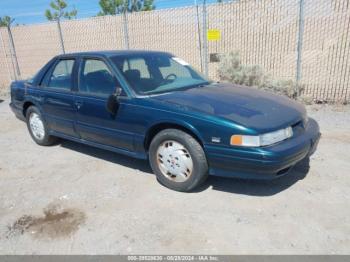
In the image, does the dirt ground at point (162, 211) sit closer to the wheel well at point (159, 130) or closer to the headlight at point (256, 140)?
the wheel well at point (159, 130)

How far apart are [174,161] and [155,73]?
54.4 inches

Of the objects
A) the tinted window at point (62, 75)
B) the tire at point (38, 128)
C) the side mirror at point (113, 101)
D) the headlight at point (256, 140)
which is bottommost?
the tire at point (38, 128)

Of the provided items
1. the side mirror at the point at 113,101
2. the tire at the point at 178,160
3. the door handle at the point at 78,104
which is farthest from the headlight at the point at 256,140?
the door handle at the point at 78,104

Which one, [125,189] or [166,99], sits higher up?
[166,99]

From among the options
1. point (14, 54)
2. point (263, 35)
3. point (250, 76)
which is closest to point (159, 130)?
point (250, 76)

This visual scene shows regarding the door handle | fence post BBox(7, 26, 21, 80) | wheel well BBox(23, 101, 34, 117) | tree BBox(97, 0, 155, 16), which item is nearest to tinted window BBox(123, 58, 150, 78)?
the door handle

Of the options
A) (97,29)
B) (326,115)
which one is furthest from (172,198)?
(97,29)

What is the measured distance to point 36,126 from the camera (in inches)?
223

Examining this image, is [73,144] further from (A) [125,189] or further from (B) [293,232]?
(B) [293,232]

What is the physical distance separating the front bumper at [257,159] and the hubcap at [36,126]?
11.1 ft

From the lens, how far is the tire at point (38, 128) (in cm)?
548

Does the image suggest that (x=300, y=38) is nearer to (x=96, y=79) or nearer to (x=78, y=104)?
(x=96, y=79)

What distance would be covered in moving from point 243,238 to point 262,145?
915 millimetres

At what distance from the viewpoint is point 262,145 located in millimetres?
3230
